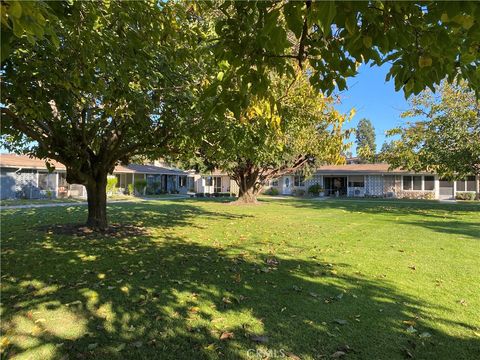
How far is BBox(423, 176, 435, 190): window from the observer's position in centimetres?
4036

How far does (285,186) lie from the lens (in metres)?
48.5

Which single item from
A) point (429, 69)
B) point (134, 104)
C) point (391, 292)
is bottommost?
point (391, 292)

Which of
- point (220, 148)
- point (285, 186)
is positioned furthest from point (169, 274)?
point (285, 186)

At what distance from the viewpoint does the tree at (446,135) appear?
2002 cm

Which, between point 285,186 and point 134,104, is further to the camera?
point 285,186

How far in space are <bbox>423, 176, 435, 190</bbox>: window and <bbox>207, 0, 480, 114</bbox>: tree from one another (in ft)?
135

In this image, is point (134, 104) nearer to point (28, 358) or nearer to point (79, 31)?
point (79, 31)

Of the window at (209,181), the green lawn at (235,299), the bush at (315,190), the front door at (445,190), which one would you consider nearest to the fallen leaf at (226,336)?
the green lawn at (235,299)

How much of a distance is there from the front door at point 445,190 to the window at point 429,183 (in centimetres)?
90

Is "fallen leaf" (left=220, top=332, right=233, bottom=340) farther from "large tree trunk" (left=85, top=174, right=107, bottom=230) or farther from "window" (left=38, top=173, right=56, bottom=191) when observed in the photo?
"window" (left=38, top=173, right=56, bottom=191)

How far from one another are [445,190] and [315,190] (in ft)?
44.9

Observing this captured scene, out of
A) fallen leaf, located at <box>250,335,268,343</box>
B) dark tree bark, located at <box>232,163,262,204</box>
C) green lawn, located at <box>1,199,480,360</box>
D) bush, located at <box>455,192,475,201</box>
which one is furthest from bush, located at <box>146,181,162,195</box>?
fallen leaf, located at <box>250,335,268,343</box>

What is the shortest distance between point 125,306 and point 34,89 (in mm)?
4599

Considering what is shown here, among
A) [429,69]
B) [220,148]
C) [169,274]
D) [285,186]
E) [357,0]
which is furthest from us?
[285,186]
